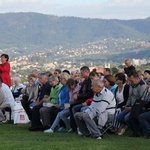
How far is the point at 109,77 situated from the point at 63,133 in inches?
71.7

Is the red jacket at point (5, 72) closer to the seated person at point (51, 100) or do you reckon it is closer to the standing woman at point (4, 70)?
the standing woman at point (4, 70)

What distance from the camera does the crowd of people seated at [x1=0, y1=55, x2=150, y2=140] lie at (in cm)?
1146

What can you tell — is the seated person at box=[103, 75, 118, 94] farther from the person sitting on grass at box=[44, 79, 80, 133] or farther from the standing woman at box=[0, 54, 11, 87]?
the standing woman at box=[0, 54, 11, 87]

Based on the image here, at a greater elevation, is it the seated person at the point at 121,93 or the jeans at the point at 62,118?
the seated person at the point at 121,93

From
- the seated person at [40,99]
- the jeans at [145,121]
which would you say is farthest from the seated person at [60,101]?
the jeans at [145,121]

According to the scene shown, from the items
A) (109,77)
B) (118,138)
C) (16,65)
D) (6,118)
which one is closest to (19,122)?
(6,118)

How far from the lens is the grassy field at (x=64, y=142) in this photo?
10.0m

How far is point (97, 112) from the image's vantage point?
37.4 ft

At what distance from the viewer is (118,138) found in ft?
37.5

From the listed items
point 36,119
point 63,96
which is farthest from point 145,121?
point 36,119

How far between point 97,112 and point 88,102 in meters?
0.95

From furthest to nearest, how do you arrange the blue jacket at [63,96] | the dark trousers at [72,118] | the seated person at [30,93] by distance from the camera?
1. the seated person at [30,93]
2. the blue jacket at [63,96]
3. the dark trousers at [72,118]

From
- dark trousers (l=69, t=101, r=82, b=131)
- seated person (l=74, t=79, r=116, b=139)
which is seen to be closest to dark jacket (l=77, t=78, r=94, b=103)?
dark trousers (l=69, t=101, r=82, b=131)

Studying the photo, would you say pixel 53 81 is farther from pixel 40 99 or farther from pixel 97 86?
pixel 97 86
